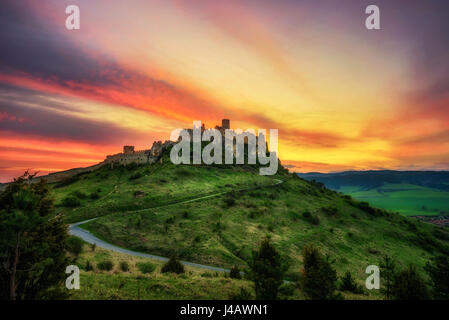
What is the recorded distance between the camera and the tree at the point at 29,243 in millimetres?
12261

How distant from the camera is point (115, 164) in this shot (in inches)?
5027

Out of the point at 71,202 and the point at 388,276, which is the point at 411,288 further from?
the point at 71,202

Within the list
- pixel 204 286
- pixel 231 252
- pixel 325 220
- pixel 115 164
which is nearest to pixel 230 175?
pixel 325 220

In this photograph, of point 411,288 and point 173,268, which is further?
point 173,268

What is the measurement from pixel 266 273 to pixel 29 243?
15.9 m

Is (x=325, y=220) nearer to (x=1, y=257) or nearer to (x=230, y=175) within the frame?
(x=230, y=175)

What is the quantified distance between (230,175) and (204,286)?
97.3m

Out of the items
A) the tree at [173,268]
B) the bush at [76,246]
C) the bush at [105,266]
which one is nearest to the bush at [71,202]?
the bush at [76,246]

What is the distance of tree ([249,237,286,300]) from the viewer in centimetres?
1673

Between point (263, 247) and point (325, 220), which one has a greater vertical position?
point (263, 247)

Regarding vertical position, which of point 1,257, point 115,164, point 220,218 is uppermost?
point 115,164

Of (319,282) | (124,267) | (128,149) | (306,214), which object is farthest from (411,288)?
(128,149)

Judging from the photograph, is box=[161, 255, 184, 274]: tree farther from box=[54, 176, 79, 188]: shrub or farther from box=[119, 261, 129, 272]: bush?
box=[54, 176, 79, 188]: shrub

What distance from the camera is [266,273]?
17.6m
